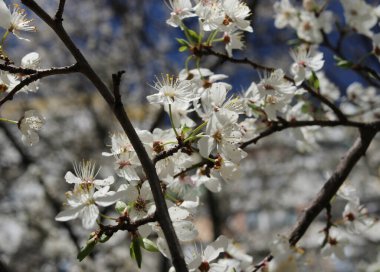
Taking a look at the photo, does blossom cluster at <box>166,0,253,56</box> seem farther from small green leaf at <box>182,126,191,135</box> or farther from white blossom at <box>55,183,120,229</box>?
white blossom at <box>55,183,120,229</box>

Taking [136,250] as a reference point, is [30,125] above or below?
above

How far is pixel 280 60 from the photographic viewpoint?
22.5 ft

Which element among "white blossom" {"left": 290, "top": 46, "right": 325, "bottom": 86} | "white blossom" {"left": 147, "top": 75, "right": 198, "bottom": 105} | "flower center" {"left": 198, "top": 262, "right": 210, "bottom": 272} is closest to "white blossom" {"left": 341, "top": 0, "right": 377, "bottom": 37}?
"white blossom" {"left": 290, "top": 46, "right": 325, "bottom": 86}

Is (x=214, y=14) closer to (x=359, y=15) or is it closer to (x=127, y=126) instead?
(x=127, y=126)


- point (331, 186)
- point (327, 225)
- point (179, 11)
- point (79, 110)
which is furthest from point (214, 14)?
Answer: point (79, 110)

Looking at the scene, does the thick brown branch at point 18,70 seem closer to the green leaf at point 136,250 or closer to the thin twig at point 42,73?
the thin twig at point 42,73

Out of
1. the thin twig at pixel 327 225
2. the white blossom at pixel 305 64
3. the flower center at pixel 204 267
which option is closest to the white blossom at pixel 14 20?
the flower center at pixel 204 267

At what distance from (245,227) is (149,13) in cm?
757

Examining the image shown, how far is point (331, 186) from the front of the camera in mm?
1788

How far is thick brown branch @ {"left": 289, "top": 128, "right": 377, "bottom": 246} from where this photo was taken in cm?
166

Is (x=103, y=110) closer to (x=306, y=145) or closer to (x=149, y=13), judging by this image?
(x=149, y=13)

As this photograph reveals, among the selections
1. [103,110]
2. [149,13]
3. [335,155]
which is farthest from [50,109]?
[335,155]

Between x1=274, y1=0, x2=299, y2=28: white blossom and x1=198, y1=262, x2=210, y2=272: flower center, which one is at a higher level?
x1=274, y1=0, x2=299, y2=28: white blossom

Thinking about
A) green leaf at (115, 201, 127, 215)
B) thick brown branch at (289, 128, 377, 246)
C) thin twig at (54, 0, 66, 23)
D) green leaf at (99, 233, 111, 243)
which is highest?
thin twig at (54, 0, 66, 23)
